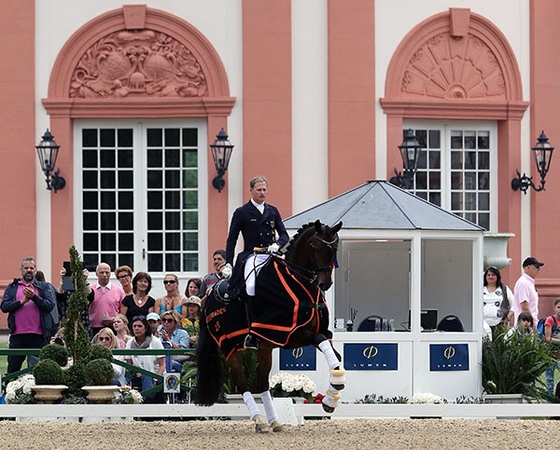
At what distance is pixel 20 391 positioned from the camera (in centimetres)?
1419

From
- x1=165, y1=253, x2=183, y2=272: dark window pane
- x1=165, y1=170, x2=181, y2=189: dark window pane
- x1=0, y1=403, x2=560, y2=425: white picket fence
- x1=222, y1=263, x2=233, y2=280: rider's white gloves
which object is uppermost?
x1=165, y1=170, x2=181, y2=189: dark window pane

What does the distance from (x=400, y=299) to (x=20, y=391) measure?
4950 millimetres

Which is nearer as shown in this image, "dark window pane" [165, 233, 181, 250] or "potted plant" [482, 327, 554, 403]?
"potted plant" [482, 327, 554, 403]

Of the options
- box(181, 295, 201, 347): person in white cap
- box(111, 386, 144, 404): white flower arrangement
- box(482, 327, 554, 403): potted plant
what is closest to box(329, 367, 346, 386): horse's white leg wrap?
box(111, 386, 144, 404): white flower arrangement

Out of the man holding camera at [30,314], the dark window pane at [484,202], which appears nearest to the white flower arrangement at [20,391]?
the man holding camera at [30,314]

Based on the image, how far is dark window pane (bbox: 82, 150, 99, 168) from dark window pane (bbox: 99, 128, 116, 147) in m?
0.20

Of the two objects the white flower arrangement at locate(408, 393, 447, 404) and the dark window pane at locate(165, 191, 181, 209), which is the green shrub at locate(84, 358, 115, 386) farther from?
the dark window pane at locate(165, 191, 181, 209)

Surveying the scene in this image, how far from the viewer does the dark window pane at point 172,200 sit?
22.8 metres

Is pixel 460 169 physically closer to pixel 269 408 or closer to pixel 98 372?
pixel 98 372

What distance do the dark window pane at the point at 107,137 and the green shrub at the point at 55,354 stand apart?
346 inches

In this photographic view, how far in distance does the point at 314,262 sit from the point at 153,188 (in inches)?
440

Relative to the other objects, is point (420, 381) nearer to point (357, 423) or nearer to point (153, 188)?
point (357, 423)

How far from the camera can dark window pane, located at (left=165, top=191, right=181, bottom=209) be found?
22750mm

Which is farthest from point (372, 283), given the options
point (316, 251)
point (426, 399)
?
point (316, 251)
